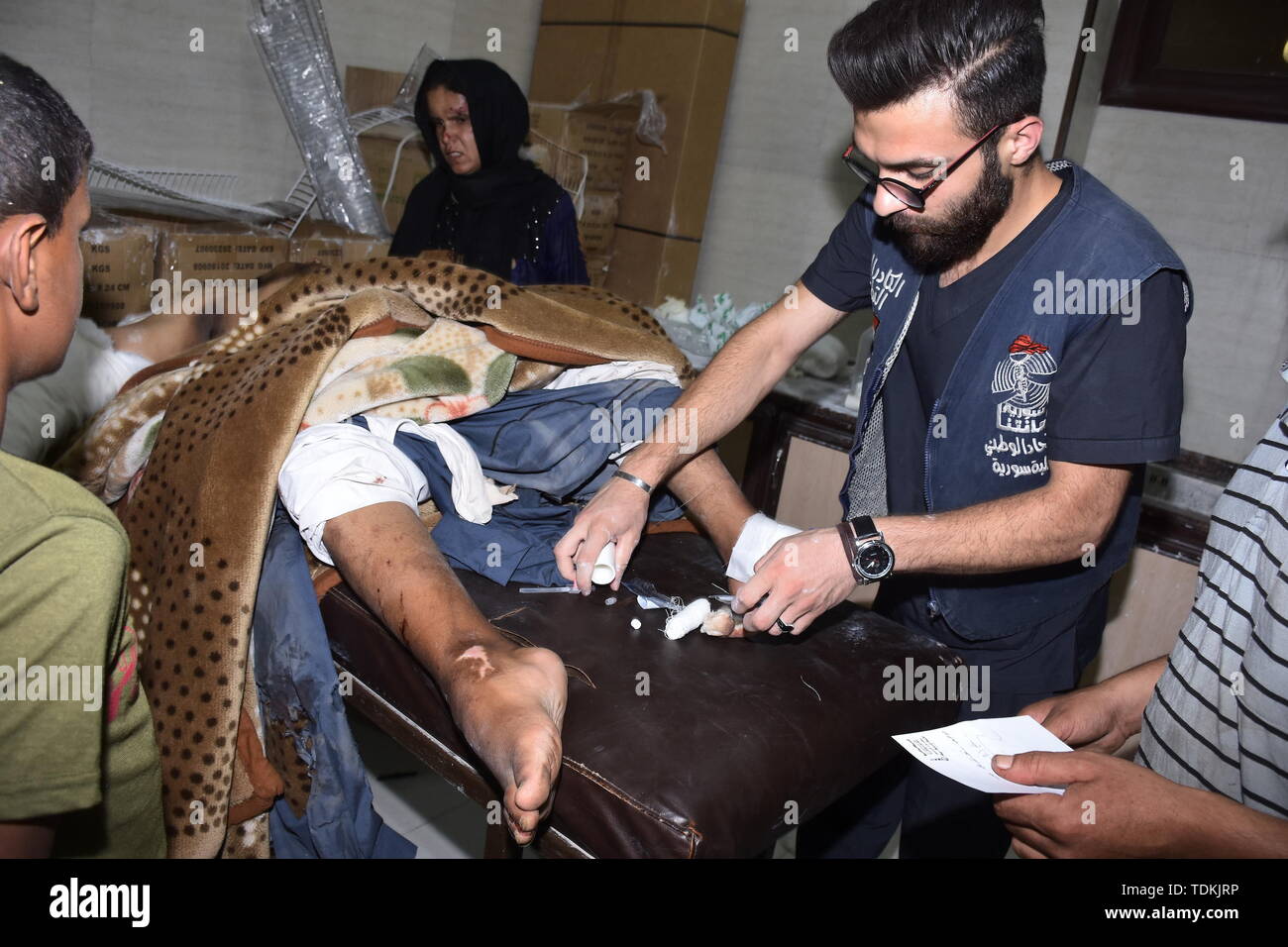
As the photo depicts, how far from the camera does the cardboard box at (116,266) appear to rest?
2.27 m

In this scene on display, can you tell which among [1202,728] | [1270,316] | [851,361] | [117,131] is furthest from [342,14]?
[1202,728]

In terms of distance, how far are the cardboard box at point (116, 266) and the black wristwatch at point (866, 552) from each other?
1.94m

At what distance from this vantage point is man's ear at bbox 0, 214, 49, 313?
0.84 meters

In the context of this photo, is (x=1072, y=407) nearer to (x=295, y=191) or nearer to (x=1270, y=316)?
(x=1270, y=316)

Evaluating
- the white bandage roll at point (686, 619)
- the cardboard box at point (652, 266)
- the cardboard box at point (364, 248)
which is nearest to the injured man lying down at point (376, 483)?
the white bandage roll at point (686, 619)

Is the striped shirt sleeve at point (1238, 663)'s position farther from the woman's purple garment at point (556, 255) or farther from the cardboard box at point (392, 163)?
the cardboard box at point (392, 163)

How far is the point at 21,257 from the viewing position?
0.85 m

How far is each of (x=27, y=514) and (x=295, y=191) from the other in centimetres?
296

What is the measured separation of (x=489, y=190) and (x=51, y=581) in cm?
233

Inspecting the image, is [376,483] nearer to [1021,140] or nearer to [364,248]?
[1021,140]

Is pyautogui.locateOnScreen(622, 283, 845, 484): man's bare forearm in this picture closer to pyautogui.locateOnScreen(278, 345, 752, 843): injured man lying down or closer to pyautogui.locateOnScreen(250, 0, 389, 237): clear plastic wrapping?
pyautogui.locateOnScreen(278, 345, 752, 843): injured man lying down

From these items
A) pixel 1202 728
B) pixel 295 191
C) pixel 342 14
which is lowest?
pixel 1202 728

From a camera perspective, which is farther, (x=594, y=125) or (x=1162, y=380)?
(x=594, y=125)

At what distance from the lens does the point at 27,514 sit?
78 cm
